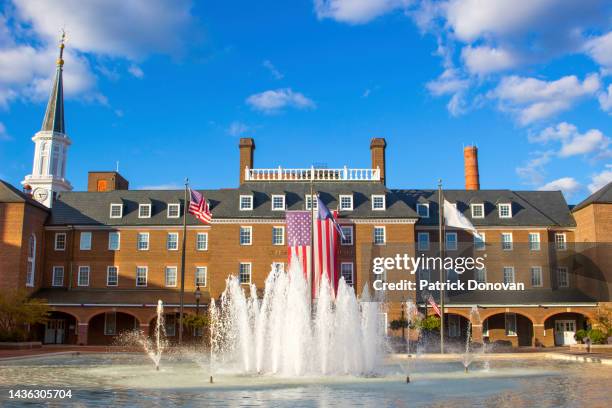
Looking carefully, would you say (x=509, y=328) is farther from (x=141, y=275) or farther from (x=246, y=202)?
(x=141, y=275)

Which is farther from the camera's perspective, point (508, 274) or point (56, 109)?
point (56, 109)

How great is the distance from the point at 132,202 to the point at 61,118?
20927mm

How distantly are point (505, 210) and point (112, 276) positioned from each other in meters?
33.9

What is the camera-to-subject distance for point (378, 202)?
1988 inches

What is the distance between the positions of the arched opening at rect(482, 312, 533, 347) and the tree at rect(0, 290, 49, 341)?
109ft

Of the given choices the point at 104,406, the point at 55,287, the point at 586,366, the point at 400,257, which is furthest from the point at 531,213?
the point at 104,406

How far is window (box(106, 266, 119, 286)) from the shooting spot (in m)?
51.9

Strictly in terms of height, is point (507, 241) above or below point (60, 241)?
above

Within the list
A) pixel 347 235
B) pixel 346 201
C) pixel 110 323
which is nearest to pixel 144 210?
pixel 110 323

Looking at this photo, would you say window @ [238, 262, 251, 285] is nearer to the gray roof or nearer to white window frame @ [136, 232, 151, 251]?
white window frame @ [136, 232, 151, 251]

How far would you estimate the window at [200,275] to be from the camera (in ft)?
168

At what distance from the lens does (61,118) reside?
226 feet

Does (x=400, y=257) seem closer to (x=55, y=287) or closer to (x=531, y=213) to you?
(x=531, y=213)

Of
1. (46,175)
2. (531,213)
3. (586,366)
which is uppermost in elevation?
(46,175)
